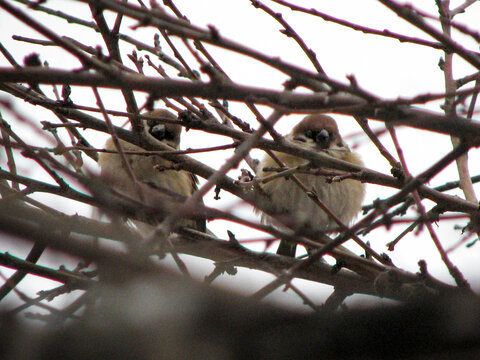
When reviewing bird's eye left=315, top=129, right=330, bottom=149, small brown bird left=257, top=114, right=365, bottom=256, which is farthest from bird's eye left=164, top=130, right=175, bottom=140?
bird's eye left=315, top=129, right=330, bottom=149

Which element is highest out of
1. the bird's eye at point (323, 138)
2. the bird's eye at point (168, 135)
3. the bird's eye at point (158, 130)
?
the bird's eye at point (168, 135)

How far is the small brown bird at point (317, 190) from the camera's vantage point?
19.8ft

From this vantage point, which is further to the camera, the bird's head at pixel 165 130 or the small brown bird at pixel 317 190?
the bird's head at pixel 165 130

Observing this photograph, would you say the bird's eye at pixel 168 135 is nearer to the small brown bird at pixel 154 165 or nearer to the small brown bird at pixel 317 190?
the small brown bird at pixel 154 165

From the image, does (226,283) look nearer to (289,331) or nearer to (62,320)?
(289,331)

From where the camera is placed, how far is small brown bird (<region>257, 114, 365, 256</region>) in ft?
19.8

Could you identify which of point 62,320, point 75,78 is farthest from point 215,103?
point 62,320

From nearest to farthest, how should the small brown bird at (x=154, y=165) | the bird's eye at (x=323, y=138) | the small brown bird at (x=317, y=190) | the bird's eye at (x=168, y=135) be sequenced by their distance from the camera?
the small brown bird at (x=317, y=190) < the small brown bird at (x=154, y=165) < the bird's eye at (x=323, y=138) < the bird's eye at (x=168, y=135)

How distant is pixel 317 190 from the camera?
616 centimetres

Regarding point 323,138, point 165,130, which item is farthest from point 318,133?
point 165,130

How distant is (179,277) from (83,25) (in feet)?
9.50

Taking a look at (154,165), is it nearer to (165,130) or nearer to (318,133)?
(318,133)

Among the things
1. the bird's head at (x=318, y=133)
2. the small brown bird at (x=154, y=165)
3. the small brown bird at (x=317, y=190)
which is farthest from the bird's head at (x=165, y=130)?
the small brown bird at (x=317, y=190)

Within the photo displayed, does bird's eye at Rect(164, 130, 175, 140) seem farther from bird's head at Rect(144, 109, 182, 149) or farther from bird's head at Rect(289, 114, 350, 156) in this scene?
bird's head at Rect(289, 114, 350, 156)
